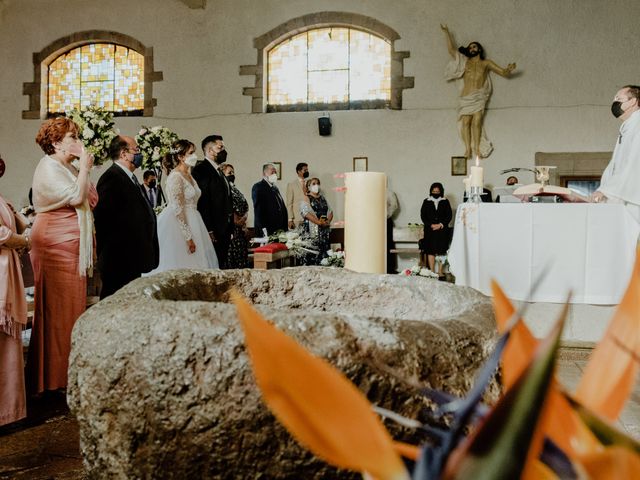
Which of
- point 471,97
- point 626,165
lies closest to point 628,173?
point 626,165

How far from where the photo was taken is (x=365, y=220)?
1.64m

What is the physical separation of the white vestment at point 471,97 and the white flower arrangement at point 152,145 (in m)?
6.22

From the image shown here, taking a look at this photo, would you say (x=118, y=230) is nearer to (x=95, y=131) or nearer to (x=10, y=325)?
(x=95, y=131)

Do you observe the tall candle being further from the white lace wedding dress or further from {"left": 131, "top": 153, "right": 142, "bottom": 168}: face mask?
the white lace wedding dress

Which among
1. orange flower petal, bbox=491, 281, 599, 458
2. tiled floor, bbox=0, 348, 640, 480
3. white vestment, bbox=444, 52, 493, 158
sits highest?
white vestment, bbox=444, 52, 493, 158

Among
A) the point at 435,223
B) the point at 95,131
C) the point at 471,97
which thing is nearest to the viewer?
the point at 95,131

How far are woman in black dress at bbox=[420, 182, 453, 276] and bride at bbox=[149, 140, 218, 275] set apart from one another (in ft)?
16.7

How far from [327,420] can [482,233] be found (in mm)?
3447

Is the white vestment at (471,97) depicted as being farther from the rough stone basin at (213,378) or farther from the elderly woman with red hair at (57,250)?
the rough stone basin at (213,378)

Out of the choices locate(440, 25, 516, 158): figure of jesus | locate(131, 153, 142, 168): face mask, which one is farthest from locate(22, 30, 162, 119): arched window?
locate(131, 153, 142, 168): face mask

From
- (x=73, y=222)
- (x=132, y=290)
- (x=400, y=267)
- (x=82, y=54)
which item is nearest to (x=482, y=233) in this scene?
(x=73, y=222)

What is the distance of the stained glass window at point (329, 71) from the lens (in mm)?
10445

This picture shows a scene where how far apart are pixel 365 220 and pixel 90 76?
11031mm

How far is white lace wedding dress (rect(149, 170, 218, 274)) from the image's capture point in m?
4.82
